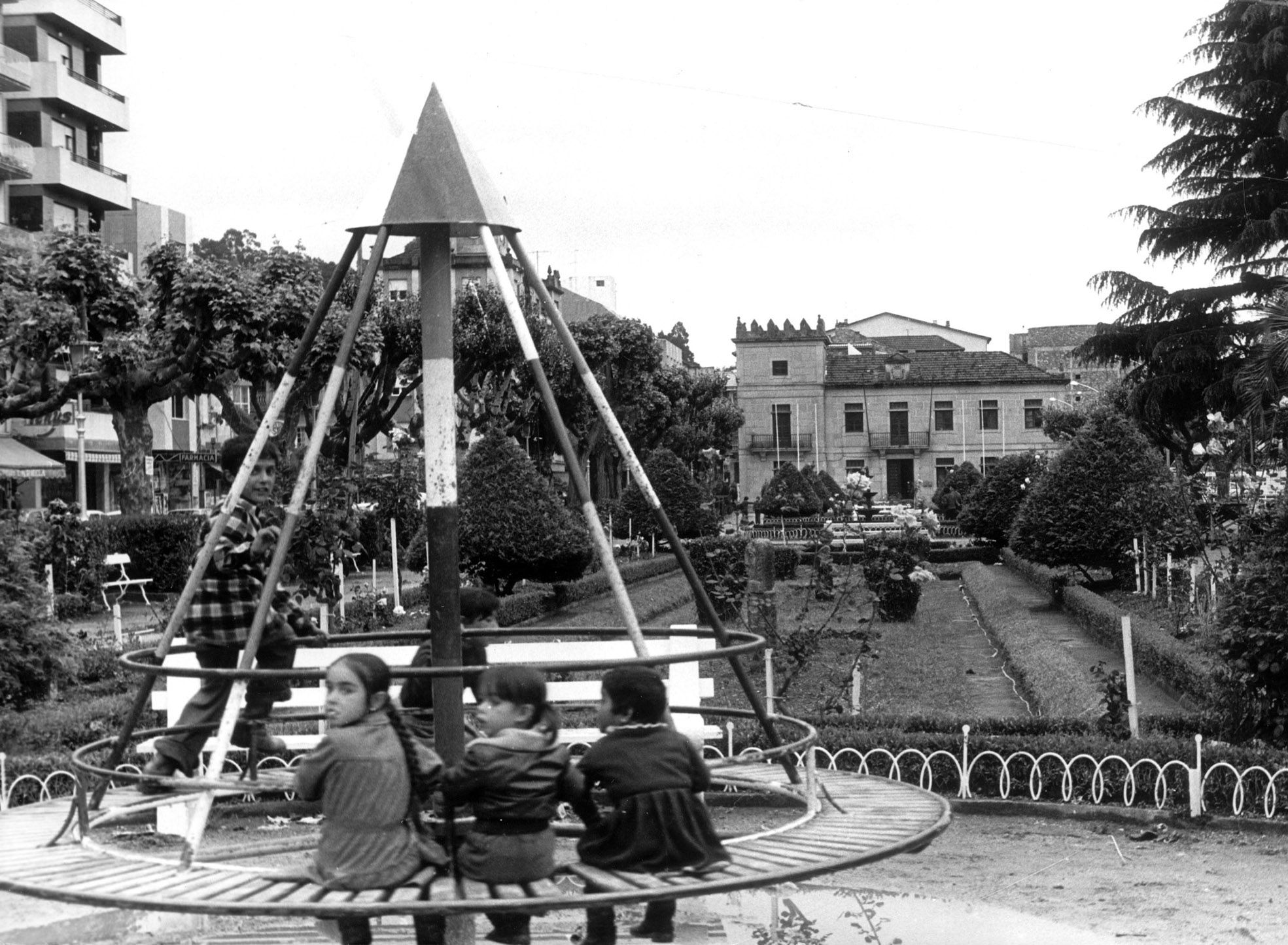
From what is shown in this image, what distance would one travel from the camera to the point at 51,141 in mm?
44469

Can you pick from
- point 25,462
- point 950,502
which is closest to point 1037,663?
point 25,462

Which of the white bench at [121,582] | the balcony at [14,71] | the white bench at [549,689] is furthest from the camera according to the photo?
the balcony at [14,71]

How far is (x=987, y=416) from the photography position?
7788 centimetres

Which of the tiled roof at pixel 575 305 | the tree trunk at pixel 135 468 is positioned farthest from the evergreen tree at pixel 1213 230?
the tiled roof at pixel 575 305

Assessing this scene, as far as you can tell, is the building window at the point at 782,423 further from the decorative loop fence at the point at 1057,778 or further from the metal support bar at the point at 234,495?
the metal support bar at the point at 234,495

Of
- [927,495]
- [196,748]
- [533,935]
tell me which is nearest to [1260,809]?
[533,935]

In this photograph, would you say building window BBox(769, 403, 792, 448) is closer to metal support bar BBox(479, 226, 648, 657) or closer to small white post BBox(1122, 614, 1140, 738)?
small white post BBox(1122, 614, 1140, 738)

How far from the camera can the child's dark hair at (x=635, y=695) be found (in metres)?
4.63

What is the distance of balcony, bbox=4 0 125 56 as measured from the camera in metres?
42.9

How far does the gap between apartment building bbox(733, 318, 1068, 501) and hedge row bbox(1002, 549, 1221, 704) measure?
51933 millimetres

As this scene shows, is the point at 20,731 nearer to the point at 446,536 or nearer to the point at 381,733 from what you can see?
the point at 446,536

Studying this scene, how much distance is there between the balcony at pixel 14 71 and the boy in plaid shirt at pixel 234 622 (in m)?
38.8

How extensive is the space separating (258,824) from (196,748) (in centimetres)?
403

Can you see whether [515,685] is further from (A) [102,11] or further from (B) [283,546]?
(A) [102,11]
